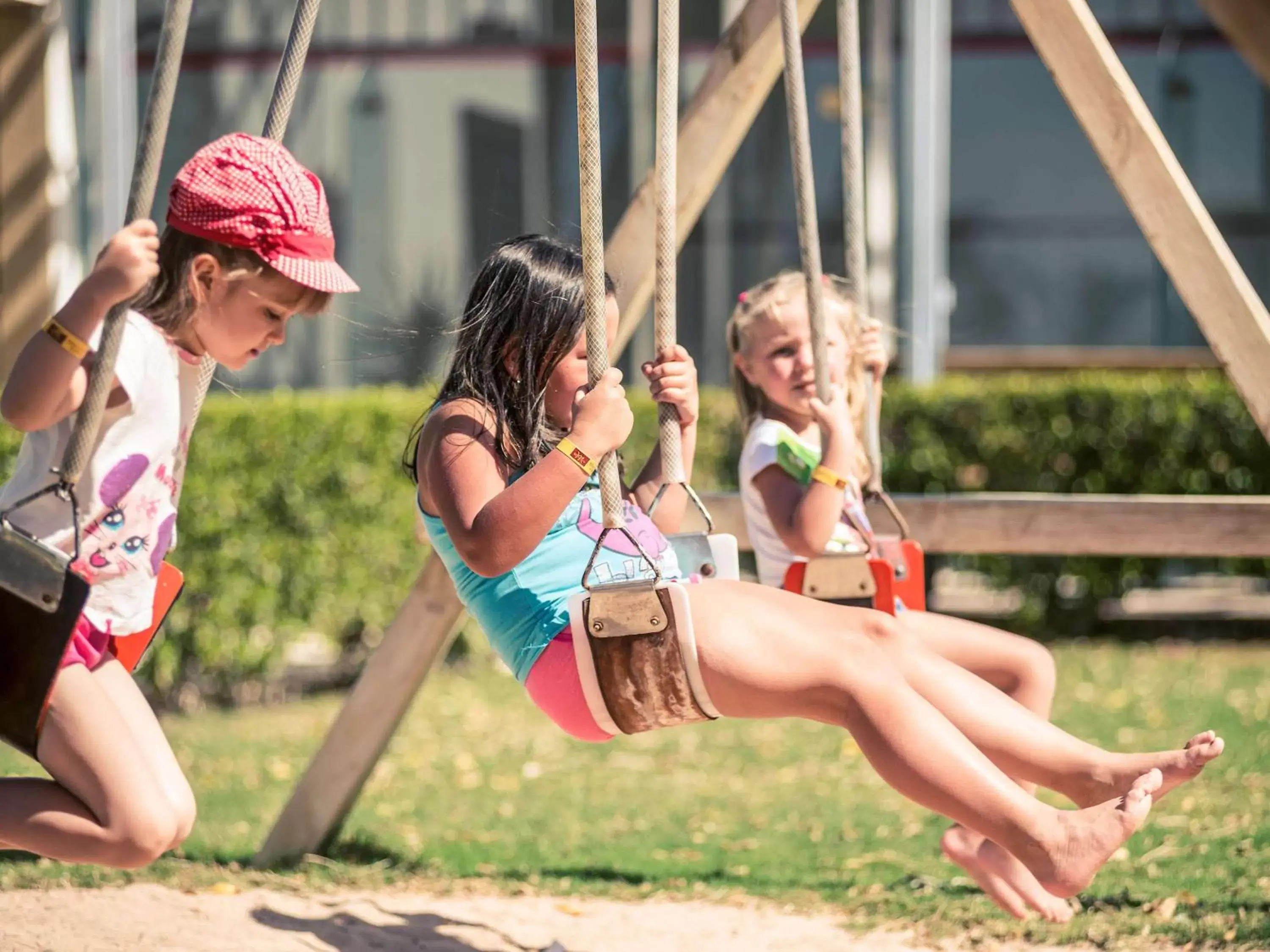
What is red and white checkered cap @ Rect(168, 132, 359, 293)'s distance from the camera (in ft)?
8.75

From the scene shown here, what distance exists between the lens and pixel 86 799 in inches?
104

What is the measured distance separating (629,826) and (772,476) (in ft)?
6.72

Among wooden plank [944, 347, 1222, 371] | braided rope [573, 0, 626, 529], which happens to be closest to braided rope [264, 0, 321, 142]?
braided rope [573, 0, 626, 529]

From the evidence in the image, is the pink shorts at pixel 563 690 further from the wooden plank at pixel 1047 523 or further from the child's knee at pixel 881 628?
the wooden plank at pixel 1047 523

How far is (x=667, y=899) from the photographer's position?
4.05 metres

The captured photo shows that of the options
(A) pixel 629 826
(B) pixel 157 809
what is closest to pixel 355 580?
(A) pixel 629 826

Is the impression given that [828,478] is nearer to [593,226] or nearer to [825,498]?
[825,498]

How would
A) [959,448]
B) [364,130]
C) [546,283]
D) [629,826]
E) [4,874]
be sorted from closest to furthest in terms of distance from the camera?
[546,283] < [4,874] < [629,826] < [959,448] < [364,130]

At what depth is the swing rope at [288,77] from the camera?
2.86m

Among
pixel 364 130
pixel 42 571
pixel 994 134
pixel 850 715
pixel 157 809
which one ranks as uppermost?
pixel 994 134

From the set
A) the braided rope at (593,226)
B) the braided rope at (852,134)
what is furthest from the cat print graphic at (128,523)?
the braided rope at (852,134)

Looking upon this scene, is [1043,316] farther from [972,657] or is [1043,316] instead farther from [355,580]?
[972,657]

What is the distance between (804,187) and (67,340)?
1.42 metres

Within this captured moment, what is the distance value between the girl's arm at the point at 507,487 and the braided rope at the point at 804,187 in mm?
626
